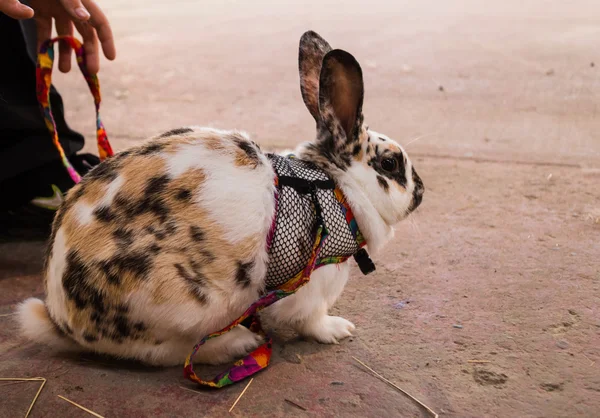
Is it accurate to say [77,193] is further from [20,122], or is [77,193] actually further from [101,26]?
[20,122]

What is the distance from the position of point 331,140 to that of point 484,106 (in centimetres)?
280

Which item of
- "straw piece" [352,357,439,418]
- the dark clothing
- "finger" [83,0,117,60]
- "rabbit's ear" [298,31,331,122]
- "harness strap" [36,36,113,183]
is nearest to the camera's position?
"straw piece" [352,357,439,418]

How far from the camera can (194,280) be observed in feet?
6.22

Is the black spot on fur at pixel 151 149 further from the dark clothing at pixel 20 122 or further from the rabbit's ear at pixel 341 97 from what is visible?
the dark clothing at pixel 20 122

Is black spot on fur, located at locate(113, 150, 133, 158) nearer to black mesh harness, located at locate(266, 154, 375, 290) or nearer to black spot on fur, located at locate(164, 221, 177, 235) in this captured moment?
black spot on fur, located at locate(164, 221, 177, 235)

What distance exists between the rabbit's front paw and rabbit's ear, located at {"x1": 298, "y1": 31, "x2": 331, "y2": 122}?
685mm

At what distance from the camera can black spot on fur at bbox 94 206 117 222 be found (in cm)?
190

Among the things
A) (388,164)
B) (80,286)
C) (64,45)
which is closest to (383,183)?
(388,164)

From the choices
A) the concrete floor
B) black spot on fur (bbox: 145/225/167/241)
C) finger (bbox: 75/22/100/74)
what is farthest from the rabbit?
finger (bbox: 75/22/100/74)

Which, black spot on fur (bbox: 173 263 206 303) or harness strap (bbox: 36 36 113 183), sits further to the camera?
harness strap (bbox: 36 36 113 183)

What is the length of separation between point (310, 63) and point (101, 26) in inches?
38.5

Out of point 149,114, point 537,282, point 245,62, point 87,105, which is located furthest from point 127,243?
point 245,62

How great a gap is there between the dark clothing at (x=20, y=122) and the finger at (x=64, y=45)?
0.90ft

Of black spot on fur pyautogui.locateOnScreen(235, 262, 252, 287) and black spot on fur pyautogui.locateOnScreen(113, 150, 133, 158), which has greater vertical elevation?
black spot on fur pyautogui.locateOnScreen(113, 150, 133, 158)
